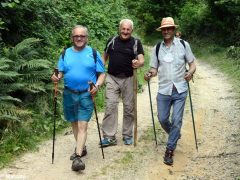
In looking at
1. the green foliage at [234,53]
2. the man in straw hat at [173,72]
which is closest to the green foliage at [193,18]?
the green foliage at [234,53]

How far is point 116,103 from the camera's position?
7977 mm

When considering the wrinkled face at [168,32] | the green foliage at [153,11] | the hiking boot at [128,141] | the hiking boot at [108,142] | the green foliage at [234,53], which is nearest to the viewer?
the wrinkled face at [168,32]

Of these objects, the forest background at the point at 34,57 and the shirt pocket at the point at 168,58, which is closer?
the shirt pocket at the point at 168,58

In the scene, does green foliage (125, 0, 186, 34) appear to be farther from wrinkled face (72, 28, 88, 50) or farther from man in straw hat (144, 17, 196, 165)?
wrinkled face (72, 28, 88, 50)

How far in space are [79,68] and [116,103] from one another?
1.46 metres

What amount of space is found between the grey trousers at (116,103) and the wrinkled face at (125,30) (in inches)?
30.6

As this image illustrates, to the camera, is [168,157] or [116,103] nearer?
[168,157]

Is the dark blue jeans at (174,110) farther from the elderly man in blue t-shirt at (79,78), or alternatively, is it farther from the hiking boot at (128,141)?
the elderly man in blue t-shirt at (79,78)

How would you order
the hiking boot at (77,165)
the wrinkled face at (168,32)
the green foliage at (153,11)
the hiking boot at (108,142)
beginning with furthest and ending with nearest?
the green foliage at (153,11) < the hiking boot at (108,142) < the wrinkled face at (168,32) < the hiking boot at (77,165)

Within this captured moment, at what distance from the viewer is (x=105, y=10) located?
64.7 ft

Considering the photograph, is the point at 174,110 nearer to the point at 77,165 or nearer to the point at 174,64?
the point at 174,64

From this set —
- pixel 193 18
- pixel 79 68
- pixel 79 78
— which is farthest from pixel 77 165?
pixel 193 18

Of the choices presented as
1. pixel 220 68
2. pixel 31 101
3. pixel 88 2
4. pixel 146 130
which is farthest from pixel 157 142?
pixel 220 68

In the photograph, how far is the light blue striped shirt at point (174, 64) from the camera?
7297 millimetres
